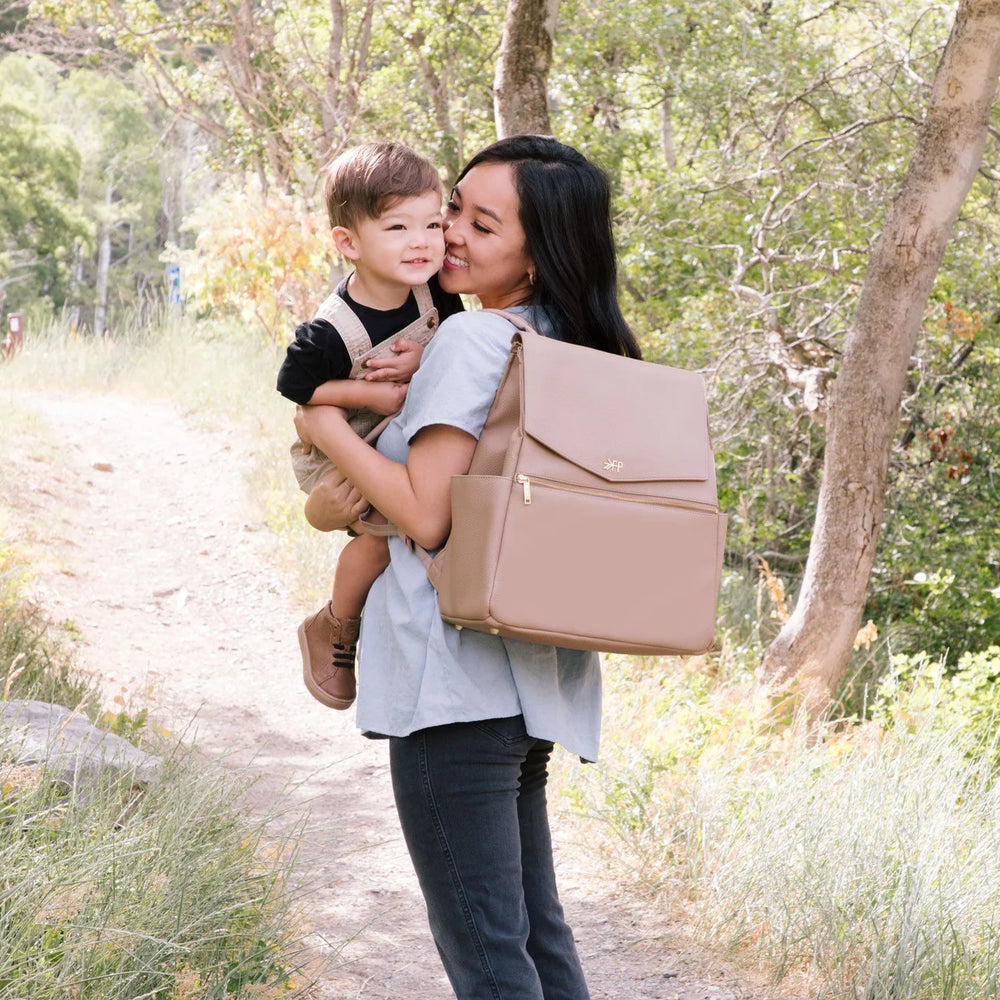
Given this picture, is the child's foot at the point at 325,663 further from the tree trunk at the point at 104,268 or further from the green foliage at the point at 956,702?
the tree trunk at the point at 104,268

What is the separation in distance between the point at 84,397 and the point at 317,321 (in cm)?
1004

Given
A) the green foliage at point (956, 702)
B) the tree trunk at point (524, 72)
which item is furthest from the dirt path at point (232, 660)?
the tree trunk at point (524, 72)

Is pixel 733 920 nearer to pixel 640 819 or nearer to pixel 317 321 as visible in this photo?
pixel 640 819

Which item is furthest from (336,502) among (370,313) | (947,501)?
(947,501)

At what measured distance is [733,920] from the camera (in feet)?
10.6

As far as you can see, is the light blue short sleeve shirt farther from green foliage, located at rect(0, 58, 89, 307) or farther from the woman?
green foliage, located at rect(0, 58, 89, 307)

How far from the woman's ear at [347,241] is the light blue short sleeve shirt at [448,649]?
1.31 ft

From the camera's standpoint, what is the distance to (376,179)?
2.02 meters

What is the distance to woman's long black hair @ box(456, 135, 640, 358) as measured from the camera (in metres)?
1.85

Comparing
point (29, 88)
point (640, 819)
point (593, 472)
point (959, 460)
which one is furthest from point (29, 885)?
point (29, 88)

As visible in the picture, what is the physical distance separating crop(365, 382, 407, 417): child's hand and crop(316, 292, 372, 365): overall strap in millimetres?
89

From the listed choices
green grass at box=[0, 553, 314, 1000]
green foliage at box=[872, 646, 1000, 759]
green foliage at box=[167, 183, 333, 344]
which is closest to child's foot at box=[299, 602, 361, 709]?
green grass at box=[0, 553, 314, 1000]

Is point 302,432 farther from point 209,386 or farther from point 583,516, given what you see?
point 209,386

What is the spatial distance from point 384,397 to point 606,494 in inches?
17.4
